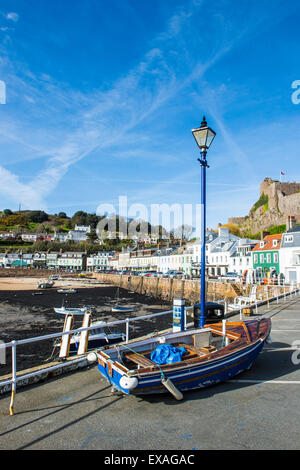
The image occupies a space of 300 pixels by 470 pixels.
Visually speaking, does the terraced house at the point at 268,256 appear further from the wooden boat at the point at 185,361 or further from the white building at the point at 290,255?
the wooden boat at the point at 185,361

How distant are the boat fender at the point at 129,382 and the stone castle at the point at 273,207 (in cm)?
8330

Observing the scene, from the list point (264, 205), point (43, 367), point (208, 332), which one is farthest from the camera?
point (264, 205)

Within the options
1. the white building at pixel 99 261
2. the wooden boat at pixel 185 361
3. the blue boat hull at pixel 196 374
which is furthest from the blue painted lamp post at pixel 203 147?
the white building at pixel 99 261

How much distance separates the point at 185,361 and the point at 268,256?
44.4 meters

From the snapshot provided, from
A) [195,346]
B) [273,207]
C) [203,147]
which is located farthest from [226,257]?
[195,346]

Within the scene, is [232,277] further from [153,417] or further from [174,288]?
[153,417]

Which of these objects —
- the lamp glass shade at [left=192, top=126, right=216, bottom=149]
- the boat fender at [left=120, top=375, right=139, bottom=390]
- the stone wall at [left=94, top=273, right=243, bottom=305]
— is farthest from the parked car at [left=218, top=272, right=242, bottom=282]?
the boat fender at [left=120, top=375, right=139, bottom=390]

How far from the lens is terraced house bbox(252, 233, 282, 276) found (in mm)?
44688

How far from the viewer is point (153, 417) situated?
15.4 feet

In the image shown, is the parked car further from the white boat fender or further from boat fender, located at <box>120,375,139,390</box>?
boat fender, located at <box>120,375,139,390</box>

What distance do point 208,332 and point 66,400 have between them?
3455mm

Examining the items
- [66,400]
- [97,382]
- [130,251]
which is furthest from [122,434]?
[130,251]

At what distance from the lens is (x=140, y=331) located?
27000 mm
